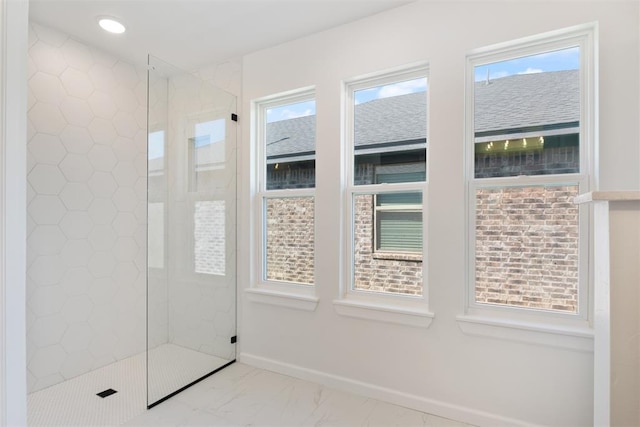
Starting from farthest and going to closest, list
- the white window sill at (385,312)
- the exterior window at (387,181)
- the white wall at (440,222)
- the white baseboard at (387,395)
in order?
the exterior window at (387,181) < the white window sill at (385,312) < the white baseboard at (387,395) < the white wall at (440,222)

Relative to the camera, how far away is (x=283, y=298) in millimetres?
2611

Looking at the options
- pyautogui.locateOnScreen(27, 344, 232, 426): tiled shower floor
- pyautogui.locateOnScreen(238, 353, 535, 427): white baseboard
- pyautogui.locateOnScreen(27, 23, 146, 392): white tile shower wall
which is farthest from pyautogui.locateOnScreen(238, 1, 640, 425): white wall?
pyautogui.locateOnScreen(27, 23, 146, 392): white tile shower wall

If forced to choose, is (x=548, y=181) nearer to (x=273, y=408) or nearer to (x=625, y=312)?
(x=625, y=312)

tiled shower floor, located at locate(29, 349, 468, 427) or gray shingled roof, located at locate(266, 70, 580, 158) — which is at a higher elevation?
gray shingled roof, located at locate(266, 70, 580, 158)

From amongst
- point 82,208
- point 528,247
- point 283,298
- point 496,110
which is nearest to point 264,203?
point 283,298

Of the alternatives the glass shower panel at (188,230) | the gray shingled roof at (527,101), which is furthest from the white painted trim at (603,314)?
the glass shower panel at (188,230)

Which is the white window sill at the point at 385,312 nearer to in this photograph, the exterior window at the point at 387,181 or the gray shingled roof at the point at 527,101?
the exterior window at the point at 387,181

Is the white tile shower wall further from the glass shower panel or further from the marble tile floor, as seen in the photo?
the marble tile floor

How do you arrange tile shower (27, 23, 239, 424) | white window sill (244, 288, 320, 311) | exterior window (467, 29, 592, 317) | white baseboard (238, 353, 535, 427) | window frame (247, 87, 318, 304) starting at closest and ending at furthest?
exterior window (467, 29, 592, 317) < white baseboard (238, 353, 535, 427) < tile shower (27, 23, 239, 424) < white window sill (244, 288, 320, 311) < window frame (247, 87, 318, 304)

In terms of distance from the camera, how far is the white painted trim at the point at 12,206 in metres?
1.05

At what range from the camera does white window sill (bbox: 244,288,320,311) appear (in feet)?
8.21

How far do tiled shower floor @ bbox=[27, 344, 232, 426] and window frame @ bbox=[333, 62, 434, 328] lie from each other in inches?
45.2

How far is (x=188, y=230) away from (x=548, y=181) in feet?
7.62

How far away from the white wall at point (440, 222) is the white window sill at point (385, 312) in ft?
0.17
